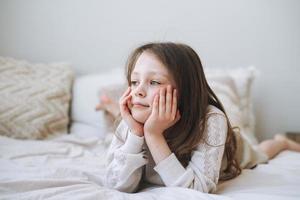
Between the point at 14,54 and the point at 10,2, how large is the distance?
10.5 inches

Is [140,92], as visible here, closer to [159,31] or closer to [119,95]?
[119,95]

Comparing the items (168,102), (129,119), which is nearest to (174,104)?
(168,102)

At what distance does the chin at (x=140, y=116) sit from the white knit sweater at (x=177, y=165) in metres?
0.04

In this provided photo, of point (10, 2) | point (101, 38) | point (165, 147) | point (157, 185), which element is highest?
point (10, 2)

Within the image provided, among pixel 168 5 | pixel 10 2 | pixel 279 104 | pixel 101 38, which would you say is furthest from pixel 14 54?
pixel 279 104

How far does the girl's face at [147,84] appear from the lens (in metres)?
0.95

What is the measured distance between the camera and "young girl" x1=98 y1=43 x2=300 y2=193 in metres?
0.91

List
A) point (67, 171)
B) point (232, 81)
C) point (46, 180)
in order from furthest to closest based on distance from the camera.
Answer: point (232, 81), point (67, 171), point (46, 180)

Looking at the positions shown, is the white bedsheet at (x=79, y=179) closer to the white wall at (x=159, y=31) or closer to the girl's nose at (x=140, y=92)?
the girl's nose at (x=140, y=92)

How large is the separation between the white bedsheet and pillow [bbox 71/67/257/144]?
27 cm

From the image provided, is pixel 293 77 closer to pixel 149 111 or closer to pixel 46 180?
pixel 149 111

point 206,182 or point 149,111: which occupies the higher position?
point 149,111

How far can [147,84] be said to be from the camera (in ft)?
3.14

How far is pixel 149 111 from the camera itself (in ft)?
3.14
